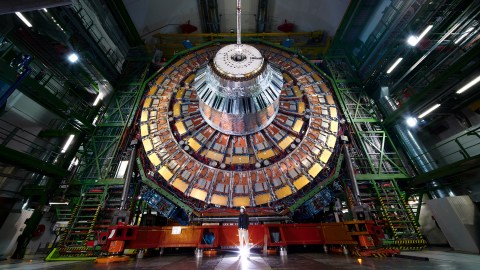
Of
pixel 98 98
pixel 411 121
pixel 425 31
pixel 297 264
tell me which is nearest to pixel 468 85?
pixel 411 121

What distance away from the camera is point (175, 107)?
7.33 meters

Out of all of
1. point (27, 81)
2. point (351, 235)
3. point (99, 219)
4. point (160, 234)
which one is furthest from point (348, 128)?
point (27, 81)

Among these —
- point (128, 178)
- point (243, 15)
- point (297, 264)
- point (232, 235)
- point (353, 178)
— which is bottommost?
point (297, 264)

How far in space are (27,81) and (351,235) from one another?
1005cm

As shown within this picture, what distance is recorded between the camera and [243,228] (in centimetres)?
452

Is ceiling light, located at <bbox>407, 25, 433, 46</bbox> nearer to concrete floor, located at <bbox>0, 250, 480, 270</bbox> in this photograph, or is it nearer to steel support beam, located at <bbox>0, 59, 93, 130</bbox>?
concrete floor, located at <bbox>0, 250, 480, 270</bbox>

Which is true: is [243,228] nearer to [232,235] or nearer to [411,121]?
[232,235]

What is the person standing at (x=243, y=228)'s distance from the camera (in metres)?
4.51

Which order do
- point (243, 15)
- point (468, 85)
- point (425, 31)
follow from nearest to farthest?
point (468, 85)
point (425, 31)
point (243, 15)

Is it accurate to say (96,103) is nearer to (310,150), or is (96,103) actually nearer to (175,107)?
(175,107)

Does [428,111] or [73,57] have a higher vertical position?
[73,57]

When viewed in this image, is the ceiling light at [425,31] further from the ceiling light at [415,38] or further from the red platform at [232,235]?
the red platform at [232,235]

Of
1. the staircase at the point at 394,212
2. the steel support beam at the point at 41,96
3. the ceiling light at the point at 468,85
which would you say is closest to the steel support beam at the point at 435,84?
the ceiling light at the point at 468,85

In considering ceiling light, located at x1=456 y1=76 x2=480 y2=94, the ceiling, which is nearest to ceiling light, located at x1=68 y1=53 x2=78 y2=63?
the ceiling
